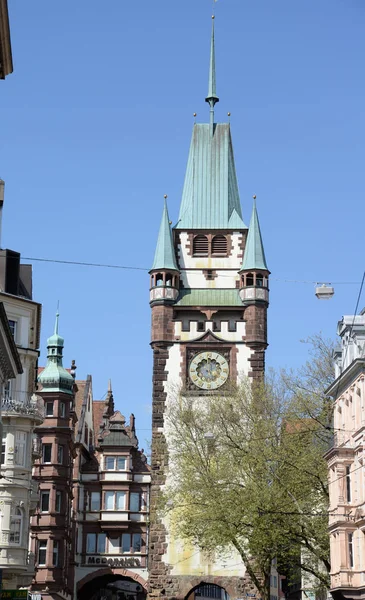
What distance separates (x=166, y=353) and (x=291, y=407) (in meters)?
17.7

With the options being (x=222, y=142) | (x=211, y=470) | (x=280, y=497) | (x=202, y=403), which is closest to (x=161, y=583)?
(x=202, y=403)

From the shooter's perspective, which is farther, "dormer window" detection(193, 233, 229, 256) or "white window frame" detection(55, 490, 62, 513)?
"white window frame" detection(55, 490, 62, 513)

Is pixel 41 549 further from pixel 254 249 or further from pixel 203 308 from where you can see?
pixel 254 249

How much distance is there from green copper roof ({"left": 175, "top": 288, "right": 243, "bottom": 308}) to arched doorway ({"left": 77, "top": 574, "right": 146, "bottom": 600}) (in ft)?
72.9

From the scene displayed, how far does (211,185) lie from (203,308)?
9.21 m

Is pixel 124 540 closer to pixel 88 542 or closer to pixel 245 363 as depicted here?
pixel 88 542

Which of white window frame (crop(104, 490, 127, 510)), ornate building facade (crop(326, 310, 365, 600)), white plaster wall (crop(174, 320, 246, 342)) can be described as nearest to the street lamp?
ornate building facade (crop(326, 310, 365, 600))

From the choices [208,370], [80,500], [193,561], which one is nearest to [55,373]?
[80,500]

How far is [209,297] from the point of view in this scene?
72625mm

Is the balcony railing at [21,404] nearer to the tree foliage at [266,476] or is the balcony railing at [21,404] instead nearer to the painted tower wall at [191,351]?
the tree foliage at [266,476]

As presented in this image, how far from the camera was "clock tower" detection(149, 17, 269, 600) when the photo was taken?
2675 inches

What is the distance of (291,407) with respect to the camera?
A: 54156 mm

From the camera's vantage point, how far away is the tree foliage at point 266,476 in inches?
1991

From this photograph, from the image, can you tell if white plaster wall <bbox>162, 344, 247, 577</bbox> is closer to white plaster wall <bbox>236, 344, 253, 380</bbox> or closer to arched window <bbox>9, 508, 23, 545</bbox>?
white plaster wall <bbox>236, 344, 253, 380</bbox>
